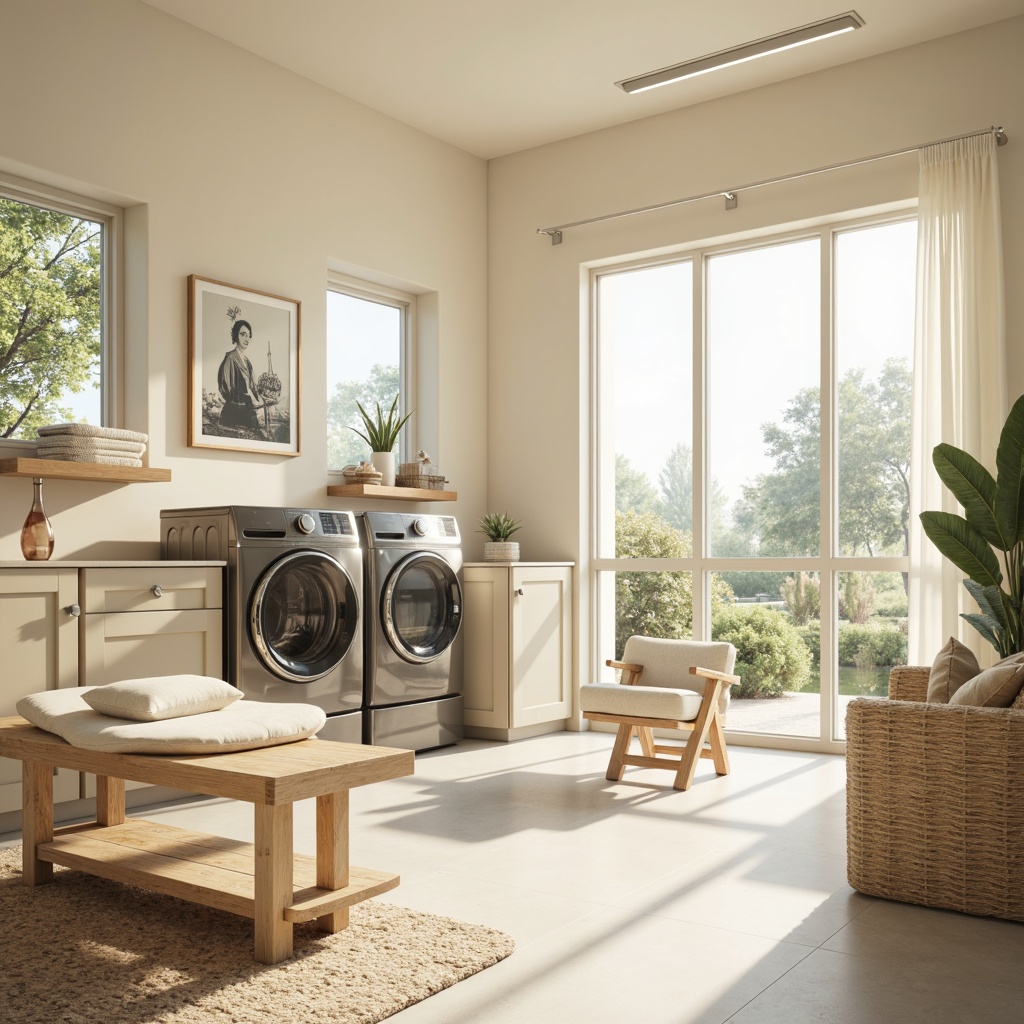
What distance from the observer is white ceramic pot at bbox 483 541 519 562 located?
5688 mm

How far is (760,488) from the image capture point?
18.0ft

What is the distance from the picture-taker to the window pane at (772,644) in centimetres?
527

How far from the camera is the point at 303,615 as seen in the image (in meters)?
4.54

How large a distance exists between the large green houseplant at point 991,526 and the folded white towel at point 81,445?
3130mm

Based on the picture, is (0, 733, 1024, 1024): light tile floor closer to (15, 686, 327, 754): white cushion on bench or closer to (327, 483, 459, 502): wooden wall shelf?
(15, 686, 327, 754): white cushion on bench

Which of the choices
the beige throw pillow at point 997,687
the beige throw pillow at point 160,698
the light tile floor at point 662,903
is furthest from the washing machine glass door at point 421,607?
the beige throw pillow at point 997,687

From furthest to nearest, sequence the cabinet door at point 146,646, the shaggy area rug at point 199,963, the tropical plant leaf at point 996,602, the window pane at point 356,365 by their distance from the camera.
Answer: the window pane at point 356,365, the tropical plant leaf at point 996,602, the cabinet door at point 146,646, the shaggy area rug at point 199,963

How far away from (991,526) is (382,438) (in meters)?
2.97

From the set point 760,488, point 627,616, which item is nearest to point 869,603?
point 760,488

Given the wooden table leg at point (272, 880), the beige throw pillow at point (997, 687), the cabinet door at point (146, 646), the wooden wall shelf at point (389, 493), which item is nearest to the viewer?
the wooden table leg at point (272, 880)

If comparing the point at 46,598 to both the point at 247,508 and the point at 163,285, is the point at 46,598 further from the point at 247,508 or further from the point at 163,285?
the point at 163,285

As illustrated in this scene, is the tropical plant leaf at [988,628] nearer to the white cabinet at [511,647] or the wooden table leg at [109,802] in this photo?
the white cabinet at [511,647]

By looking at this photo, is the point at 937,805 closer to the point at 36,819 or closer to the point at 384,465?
the point at 36,819

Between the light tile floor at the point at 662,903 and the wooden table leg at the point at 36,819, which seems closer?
the light tile floor at the point at 662,903
